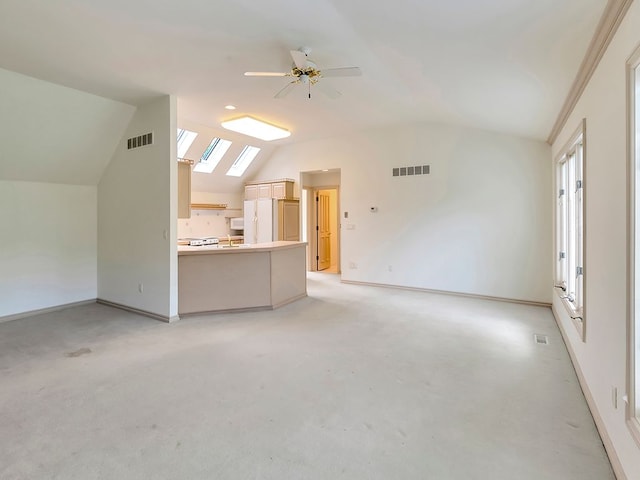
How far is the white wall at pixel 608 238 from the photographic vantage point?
1.71m

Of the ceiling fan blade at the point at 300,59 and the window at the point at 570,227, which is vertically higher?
the ceiling fan blade at the point at 300,59

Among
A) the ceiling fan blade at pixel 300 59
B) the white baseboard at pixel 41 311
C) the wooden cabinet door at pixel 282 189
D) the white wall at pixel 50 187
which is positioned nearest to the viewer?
the ceiling fan blade at pixel 300 59

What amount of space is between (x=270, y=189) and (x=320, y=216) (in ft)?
5.35

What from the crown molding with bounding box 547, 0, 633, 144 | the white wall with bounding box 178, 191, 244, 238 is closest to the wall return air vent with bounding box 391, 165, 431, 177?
the crown molding with bounding box 547, 0, 633, 144

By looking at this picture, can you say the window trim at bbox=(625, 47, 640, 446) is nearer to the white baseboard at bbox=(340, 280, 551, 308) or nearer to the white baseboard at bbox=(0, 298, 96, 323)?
the white baseboard at bbox=(340, 280, 551, 308)

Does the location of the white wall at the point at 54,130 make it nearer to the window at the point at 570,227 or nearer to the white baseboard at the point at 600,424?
the window at the point at 570,227

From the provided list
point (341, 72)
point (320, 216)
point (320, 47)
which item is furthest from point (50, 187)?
point (320, 216)

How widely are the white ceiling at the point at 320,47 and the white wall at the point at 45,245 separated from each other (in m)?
1.84

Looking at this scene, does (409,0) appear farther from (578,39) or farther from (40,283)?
(40,283)

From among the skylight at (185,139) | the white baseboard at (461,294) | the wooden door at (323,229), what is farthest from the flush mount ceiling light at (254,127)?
the white baseboard at (461,294)

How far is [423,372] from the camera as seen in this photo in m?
2.89

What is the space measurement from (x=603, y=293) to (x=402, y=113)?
4031 mm

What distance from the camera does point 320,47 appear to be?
3.24 m

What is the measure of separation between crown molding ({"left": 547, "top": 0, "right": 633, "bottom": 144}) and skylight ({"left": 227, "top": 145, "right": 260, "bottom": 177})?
611 cm
